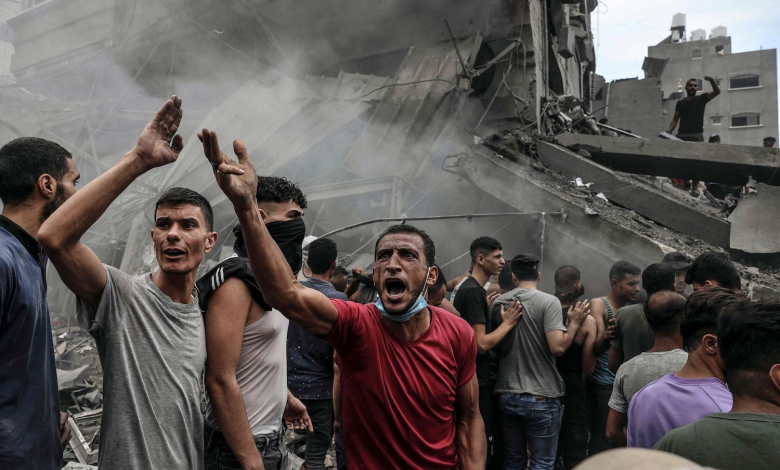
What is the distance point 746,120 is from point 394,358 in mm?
45351

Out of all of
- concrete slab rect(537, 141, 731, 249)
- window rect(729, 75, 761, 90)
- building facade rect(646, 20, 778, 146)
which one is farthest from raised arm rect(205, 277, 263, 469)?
window rect(729, 75, 761, 90)

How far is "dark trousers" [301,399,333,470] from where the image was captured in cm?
338

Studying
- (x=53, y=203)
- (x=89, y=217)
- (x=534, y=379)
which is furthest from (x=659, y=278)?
(x=53, y=203)

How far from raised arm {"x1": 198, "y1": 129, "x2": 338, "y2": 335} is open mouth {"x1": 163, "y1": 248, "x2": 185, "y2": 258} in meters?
0.38

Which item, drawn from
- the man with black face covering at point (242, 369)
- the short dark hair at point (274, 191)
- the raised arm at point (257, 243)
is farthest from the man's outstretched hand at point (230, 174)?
the short dark hair at point (274, 191)

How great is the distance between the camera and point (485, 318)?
12.4ft

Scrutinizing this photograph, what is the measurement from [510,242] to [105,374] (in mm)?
7098

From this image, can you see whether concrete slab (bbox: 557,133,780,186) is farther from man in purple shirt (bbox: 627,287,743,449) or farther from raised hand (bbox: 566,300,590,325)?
man in purple shirt (bbox: 627,287,743,449)

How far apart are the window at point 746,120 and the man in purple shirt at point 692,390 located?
44.0 m

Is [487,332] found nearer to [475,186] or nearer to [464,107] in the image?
[475,186]

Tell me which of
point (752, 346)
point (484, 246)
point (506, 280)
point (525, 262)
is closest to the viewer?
point (752, 346)

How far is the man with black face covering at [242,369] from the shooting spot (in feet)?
5.98

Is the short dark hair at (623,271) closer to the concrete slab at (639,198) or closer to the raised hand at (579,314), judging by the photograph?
the raised hand at (579,314)

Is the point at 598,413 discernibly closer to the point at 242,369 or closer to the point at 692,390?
the point at 692,390
